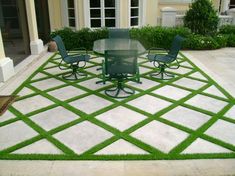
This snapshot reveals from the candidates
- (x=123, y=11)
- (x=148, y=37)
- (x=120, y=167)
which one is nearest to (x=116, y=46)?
(x=148, y=37)

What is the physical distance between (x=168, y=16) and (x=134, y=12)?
1652 mm

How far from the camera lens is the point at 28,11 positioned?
8.94 m

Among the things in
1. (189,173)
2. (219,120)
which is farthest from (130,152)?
(219,120)

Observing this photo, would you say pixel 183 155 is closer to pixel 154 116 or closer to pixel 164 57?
pixel 154 116

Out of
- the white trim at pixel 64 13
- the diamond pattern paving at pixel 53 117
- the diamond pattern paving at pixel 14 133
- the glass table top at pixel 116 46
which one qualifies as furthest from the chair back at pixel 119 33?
the diamond pattern paving at pixel 14 133

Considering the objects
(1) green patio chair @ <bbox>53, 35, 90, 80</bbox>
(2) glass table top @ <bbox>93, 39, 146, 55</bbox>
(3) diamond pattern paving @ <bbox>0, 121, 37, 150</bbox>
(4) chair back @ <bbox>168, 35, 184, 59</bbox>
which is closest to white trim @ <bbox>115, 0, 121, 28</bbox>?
(2) glass table top @ <bbox>93, 39, 146, 55</bbox>

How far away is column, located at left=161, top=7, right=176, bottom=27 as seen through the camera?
11977 mm

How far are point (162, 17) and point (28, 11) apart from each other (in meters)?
6.13

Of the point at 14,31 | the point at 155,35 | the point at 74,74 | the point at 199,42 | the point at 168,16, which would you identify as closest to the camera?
the point at 74,74

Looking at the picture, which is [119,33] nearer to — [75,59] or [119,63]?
[75,59]

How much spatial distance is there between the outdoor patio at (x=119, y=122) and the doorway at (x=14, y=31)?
9.61ft

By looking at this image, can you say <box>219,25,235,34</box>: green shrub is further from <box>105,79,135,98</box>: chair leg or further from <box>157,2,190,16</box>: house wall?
<box>105,79,135,98</box>: chair leg

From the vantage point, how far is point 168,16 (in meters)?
12.1

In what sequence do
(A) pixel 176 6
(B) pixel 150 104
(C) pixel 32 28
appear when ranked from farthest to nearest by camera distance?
1. (A) pixel 176 6
2. (C) pixel 32 28
3. (B) pixel 150 104
